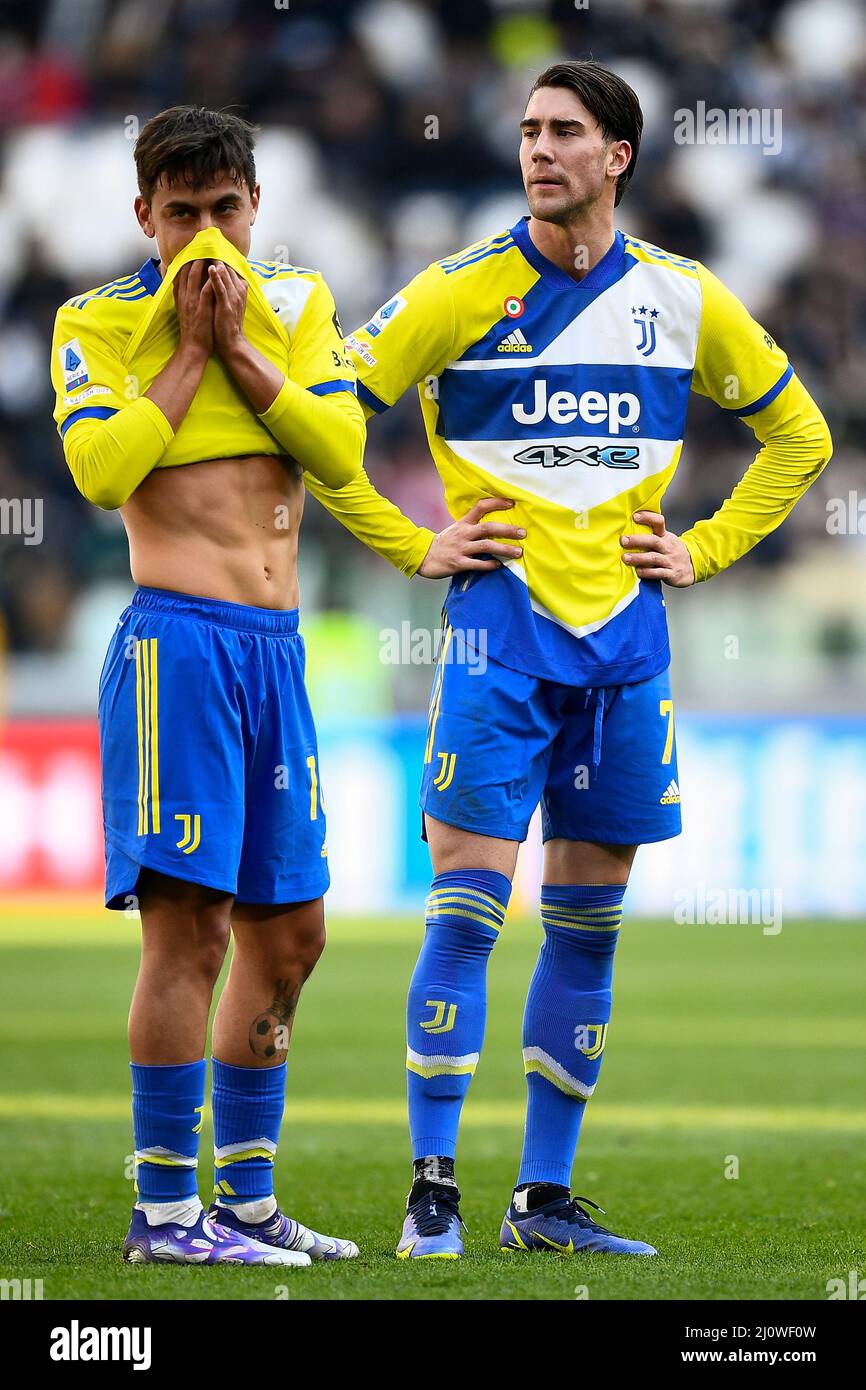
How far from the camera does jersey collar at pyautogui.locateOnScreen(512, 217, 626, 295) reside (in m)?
4.13

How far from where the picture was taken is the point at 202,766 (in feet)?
12.0

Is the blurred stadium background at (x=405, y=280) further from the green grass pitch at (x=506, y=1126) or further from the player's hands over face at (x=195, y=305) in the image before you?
the player's hands over face at (x=195, y=305)

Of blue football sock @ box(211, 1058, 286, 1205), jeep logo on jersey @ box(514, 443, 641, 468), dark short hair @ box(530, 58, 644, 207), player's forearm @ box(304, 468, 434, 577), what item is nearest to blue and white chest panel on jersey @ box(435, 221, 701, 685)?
jeep logo on jersey @ box(514, 443, 641, 468)

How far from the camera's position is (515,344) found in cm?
409

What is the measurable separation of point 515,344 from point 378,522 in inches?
18.6

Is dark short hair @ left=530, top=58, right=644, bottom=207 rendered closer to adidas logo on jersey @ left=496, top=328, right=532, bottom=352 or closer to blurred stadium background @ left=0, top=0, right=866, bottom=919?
adidas logo on jersey @ left=496, top=328, right=532, bottom=352

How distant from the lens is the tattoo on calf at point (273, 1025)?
12.7ft

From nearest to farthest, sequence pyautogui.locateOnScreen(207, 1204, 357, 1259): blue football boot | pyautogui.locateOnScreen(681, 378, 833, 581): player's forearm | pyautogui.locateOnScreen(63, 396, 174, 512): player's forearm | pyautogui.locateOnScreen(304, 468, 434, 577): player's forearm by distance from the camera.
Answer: pyautogui.locateOnScreen(63, 396, 174, 512): player's forearm
pyautogui.locateOnScreen(207, 1204, 357, 1259): blue football boot
pyautogui.locateOnScreen(304, 468, 434, 577): player's forearm
pyautogui.locateOnScreen(681, 378, 833, 581): player's forearm

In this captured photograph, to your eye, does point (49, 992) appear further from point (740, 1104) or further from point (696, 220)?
point (696, 220)

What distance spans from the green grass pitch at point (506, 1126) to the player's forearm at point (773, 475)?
1492 mm

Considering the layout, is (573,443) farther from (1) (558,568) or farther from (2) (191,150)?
(2) (191,150)

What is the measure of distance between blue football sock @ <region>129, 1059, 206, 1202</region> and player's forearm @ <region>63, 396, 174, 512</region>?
1.04 metres
